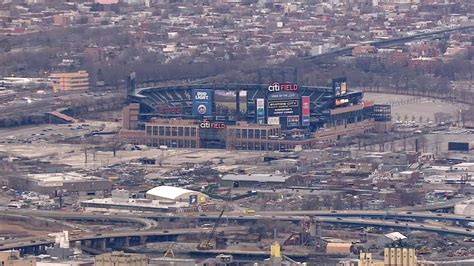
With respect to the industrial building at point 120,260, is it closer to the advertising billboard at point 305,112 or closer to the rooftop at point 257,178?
the rooftop at point 257,178

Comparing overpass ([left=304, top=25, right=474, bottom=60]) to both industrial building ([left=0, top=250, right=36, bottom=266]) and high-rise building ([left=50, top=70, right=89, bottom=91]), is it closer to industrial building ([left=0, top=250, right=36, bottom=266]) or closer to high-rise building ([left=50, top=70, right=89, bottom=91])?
high-rise building ([left=50, top=70, right=89, bottom=91])

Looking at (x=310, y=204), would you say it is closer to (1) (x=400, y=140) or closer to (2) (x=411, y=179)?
(2) (x=411, y=179)

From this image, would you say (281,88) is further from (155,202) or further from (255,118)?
(155,202)

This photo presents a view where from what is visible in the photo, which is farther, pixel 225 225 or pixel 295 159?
pixel 295 159

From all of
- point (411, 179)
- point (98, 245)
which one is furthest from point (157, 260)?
point (411, 179)

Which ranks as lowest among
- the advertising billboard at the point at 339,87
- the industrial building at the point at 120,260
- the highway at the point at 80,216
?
the highway at the point at 80,216

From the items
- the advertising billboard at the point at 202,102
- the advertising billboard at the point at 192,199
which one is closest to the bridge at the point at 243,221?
the advertising billboard at the point at 192,199

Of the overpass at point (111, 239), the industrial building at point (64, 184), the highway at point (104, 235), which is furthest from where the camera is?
the industrial building at point (64, 184)
